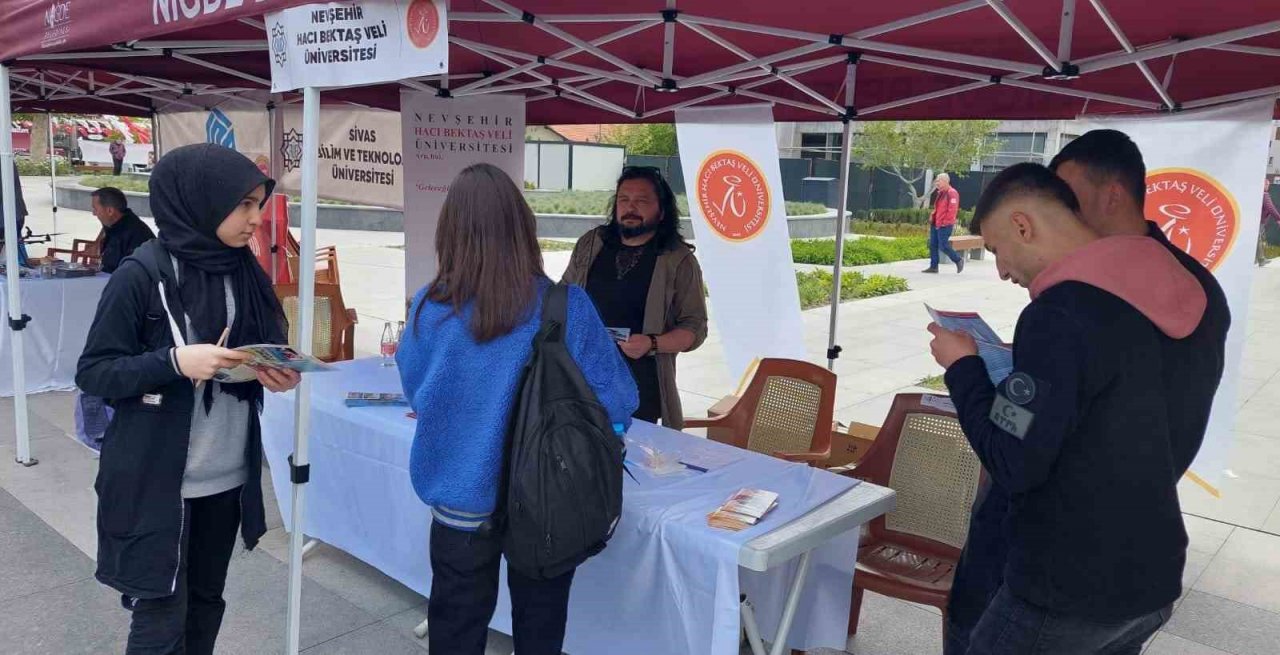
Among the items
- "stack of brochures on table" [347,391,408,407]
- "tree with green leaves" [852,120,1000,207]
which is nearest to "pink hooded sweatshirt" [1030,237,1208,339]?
"stack of brochures on table" [347,391,408,407]

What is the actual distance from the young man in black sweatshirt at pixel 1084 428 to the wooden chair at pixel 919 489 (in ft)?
4.55

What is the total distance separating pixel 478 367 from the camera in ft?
6.41

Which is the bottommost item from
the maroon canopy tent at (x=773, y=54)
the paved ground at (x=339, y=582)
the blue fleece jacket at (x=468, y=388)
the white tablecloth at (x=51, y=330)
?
the paved ground at (x=339, y=582)

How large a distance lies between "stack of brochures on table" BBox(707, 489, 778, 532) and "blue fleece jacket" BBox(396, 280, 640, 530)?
0.42 metres

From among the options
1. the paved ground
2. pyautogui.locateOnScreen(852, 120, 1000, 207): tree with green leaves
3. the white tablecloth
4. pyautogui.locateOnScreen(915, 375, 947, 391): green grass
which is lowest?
the paved ground

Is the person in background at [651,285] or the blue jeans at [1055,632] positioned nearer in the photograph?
the blue jeans at [1055,632]

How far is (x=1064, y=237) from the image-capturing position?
1583mm

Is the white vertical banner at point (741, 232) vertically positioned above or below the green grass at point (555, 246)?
above

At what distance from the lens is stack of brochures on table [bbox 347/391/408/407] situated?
3.23m

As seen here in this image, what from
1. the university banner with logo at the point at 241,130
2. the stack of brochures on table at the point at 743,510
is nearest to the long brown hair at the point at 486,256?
the stack of brochures on table at the point at 743,510

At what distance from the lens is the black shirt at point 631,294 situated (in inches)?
148

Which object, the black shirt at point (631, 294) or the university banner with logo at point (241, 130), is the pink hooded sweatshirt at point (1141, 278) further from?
the university banner with logo at point (241, 130)

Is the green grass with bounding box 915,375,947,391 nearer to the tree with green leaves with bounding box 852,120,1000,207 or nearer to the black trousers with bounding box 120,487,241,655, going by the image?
the black trousers with bounding box 120,487,241,655

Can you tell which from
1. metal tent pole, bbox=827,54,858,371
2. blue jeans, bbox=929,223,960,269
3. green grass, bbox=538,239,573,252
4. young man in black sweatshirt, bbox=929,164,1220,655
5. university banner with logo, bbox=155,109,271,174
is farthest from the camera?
green grass, bbox=538,239,573,252
